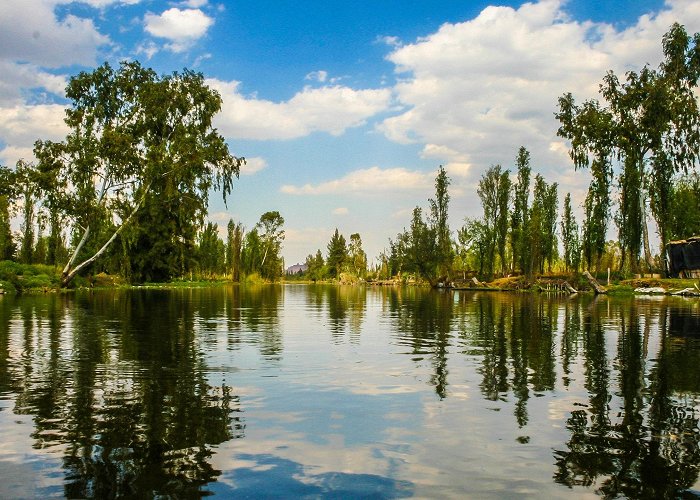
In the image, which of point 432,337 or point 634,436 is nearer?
point 634,436

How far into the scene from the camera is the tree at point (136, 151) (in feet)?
185

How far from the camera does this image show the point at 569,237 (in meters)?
99.5

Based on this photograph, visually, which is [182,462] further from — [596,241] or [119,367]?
[596,241]

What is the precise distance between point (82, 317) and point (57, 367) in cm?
1450

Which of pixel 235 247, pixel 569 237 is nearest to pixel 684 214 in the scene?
pixel 569 237

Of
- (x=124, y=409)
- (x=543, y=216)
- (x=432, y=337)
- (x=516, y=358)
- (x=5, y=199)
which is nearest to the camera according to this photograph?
(x=124, y=409)

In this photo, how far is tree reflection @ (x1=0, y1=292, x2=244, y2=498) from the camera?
629 centimetres

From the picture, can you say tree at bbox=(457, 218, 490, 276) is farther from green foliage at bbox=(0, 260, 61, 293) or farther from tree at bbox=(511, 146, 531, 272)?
green foliage at bbox=(0, 260, 61, 293)

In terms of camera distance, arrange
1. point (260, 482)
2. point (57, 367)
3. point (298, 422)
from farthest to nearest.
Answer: point (57, 367), point (298, 422), point (260, 482)

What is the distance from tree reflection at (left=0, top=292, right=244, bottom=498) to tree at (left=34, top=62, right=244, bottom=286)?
134ft

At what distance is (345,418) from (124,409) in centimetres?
357

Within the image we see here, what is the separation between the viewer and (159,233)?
243ft

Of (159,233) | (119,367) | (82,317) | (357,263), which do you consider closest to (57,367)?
(119,367)

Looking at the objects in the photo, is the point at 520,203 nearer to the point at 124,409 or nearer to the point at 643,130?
the point at 643,130
